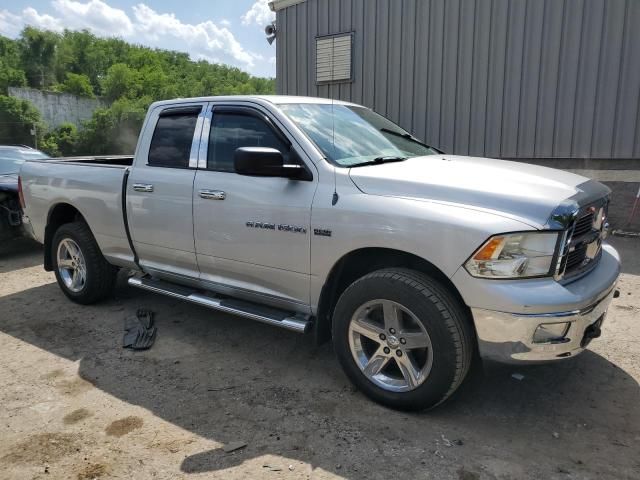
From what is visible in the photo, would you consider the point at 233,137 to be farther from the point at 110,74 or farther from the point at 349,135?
the point at 110,74

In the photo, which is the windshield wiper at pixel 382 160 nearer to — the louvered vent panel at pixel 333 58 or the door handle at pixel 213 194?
the door handle at pixel 213 194

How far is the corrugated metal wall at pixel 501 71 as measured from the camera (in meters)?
7.64

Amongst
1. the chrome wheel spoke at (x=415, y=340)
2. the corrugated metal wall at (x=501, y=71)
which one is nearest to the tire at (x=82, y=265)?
the chrome wheel spoke at (x=415, y=340)

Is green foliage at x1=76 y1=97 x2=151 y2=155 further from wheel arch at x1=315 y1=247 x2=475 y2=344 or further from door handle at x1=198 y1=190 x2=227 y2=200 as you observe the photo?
wheel arch at x1=315 y1=247 x2=475 y2=344

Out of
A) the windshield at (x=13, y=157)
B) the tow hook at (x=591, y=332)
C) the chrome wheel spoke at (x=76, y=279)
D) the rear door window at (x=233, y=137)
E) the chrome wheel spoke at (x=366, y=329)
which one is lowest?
the chrome wheel spoke at (x=76, y=279)

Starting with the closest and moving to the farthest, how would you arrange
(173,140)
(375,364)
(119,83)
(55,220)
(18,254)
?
(375,364)
(173,140)
(55,220)
(18,254)
(119,83)

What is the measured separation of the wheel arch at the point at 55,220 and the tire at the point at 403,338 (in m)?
3.44

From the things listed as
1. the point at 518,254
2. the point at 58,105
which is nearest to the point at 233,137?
the point at 518,254

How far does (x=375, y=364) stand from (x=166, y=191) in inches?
83.7

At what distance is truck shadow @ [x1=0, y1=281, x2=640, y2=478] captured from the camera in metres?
2.91

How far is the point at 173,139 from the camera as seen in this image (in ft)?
14.1

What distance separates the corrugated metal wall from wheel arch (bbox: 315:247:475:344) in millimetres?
5970

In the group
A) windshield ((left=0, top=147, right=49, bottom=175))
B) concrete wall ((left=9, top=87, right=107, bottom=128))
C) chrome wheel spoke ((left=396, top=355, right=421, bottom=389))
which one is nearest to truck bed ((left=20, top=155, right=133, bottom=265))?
chrome wheel spoke ((left=396, top=355, right=421, bottom=389))

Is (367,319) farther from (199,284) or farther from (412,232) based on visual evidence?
(199,284)
